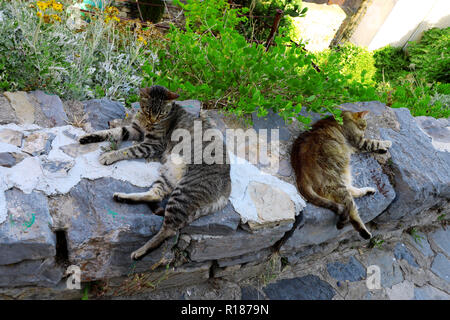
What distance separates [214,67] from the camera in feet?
10.5

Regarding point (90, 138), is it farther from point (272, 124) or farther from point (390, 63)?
point (390, 63)

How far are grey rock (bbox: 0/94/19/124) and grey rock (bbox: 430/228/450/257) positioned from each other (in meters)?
4.87

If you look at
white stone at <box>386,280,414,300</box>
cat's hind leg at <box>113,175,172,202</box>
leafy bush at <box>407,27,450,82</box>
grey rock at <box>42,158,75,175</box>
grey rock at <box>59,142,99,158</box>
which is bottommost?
white stone at <box>386,280,414,300</box>

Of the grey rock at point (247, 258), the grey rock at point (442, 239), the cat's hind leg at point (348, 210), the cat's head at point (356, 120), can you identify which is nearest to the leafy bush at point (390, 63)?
the grey rock at point (442, 239)

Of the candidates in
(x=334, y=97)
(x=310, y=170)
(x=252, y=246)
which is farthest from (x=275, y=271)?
(x=334, y=97)

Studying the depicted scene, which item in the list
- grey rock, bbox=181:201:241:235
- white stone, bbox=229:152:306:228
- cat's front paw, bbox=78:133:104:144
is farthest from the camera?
cat's front paw, bbox=78:133:104:144

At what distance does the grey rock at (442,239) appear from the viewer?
3828 millimetres

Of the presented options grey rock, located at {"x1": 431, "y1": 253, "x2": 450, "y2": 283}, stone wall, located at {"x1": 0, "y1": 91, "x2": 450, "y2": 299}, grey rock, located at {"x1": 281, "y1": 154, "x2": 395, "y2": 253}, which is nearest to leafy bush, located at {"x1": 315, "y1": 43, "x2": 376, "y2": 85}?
stone wall, located at {"x1": 0, "y1": 91, "x2": 450, "y2": 299}

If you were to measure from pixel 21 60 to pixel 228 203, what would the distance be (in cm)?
247

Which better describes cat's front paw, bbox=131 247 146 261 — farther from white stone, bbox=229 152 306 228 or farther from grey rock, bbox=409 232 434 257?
grey rock, bbox=409 232 434 257

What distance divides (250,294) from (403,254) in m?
2.05

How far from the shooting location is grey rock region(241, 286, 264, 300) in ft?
8.95

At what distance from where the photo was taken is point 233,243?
2.40 meters

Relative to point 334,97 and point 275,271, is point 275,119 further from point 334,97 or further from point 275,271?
point 275,271
